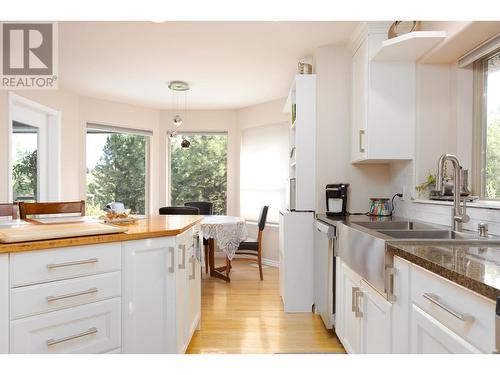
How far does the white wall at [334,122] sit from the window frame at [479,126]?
957 millimetres

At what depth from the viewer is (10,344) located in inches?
52.0

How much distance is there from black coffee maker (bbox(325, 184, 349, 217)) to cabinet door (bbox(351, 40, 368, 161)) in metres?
0.28

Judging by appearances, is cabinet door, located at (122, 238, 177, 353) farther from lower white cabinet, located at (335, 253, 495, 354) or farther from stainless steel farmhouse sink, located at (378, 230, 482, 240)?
stainless steel farmhouse sink, located at (378, 230, 482, 240)

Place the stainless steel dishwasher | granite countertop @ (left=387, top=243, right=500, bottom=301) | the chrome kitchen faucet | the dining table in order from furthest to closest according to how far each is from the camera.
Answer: the dining table → the stainless steel dishwasher → the chrome kitchen faucet → granite countertop @ (left=387, top=243, right=500, bottom=301)

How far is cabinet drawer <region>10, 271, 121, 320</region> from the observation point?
1.35 m

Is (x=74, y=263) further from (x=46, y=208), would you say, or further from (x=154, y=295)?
(x=46, y=208)

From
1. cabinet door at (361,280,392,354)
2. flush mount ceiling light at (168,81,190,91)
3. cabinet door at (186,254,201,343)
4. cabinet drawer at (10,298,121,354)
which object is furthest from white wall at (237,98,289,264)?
cabinet drawer at (10,298,121,354)

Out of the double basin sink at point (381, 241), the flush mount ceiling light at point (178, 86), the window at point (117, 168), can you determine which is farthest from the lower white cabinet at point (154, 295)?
the window at point (117, 168)

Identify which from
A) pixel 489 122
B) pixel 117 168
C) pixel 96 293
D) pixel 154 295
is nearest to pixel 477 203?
pixel 489 122

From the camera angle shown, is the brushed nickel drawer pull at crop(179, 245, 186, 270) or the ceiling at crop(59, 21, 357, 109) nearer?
the brushed nickel drawer pull at crop(179, 245, 186, 270)

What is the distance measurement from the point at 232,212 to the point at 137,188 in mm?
1557

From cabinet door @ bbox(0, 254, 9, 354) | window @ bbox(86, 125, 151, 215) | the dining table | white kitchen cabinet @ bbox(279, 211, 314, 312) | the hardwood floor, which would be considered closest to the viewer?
cabinet door @ bbox(0, 254, 9, 354)

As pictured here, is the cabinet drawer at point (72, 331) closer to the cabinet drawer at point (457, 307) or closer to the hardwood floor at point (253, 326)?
the hardwood floor at point (253, 326)

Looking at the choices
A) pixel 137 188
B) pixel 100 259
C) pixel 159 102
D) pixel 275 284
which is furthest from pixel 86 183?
pixel 100 259
